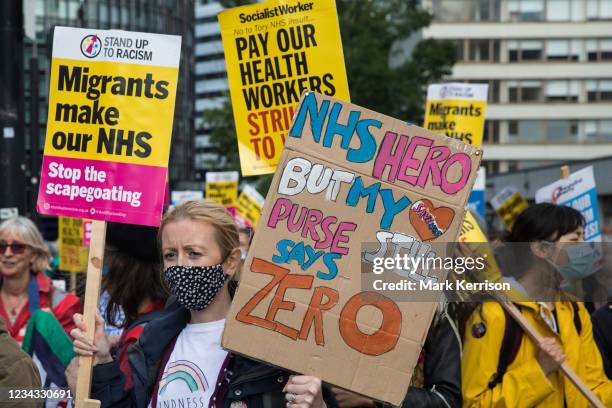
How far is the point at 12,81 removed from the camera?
7.14m

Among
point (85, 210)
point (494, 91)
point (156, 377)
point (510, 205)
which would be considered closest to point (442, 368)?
point (156, 377)

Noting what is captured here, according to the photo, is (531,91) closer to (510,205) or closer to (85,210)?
(510,205)

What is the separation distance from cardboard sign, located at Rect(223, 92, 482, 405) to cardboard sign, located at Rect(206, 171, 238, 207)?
1095 centimetres

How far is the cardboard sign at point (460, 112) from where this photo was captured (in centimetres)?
857

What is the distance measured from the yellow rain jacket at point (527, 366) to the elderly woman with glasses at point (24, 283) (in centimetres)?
262

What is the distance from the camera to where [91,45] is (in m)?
4.29

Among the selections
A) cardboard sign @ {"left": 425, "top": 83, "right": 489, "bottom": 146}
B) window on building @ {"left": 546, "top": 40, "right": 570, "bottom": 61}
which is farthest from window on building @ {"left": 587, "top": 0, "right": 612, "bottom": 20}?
cardboard sign @ {"left": 425, "top": 83, "right": 489, "bottom": 146}

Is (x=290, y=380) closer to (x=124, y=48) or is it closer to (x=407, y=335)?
(x=407, y=335)

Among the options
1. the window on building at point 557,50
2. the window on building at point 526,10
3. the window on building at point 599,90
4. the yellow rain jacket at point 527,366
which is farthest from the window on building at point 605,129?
the yellow rain jacket at point 527,366

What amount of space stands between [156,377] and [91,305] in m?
0.39

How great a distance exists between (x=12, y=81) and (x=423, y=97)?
991 inches

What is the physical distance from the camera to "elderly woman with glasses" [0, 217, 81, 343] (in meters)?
5.88

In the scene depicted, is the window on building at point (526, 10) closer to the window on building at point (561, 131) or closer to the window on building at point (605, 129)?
the window on building at point (561, 131)

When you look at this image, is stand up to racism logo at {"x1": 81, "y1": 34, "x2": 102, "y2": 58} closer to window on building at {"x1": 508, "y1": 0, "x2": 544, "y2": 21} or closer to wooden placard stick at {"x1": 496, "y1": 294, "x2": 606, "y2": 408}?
wooden placard stick at {"x1": 496, "y1": 294, "x2": 606, "y2": 408}
